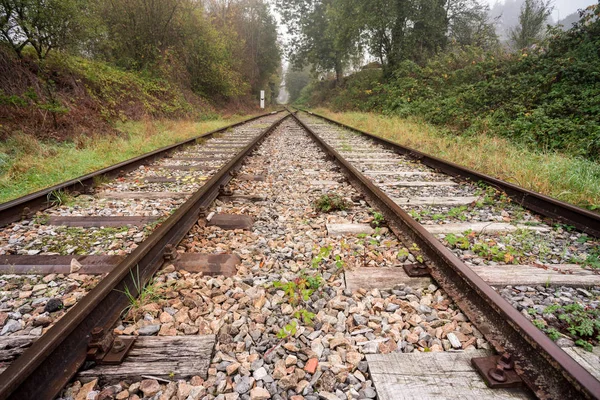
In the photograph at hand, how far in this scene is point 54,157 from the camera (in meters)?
5.50

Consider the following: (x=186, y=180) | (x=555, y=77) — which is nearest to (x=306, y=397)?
(x=186, y=180)

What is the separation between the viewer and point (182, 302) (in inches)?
71.7

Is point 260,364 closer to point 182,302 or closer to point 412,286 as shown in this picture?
point 182,302

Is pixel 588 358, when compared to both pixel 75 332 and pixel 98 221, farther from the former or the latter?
pixel 98 221

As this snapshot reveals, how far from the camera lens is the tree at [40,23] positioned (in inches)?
253

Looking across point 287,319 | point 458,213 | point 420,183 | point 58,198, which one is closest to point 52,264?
point 58,198

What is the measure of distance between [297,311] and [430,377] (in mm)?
710

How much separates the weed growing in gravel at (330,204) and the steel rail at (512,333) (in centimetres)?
106

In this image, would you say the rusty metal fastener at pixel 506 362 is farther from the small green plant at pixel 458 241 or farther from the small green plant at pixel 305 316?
the small green plant at pixel 458 241

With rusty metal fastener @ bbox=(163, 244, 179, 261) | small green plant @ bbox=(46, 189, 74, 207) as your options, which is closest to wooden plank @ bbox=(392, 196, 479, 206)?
rusty metal fastener @ bbox=(163, 244, 179, 261)

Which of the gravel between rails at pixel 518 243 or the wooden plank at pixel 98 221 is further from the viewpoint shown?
the wooden plank at pixel 98 221

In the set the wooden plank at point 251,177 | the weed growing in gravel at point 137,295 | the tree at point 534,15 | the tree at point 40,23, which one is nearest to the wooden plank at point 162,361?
the weed growing in gravel at point 137,295

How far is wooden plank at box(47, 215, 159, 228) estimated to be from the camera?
2873 millimetres

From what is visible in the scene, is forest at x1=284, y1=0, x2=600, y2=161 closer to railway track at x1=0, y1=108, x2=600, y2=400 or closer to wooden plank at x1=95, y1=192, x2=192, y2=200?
railway track at x1=0, y1=108, x2=600, y2=400
